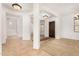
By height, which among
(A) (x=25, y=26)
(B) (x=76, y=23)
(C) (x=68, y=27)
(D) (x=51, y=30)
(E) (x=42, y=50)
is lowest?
(E) (x=42, y=50)

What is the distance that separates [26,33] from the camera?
6.51 m

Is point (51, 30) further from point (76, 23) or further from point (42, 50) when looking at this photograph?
point (42, 50)

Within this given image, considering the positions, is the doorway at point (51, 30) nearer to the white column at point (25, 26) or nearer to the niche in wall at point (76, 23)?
the niche in wall at point (76, 23)

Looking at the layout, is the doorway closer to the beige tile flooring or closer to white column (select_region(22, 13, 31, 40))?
white column (select_region(22, 13, 31, 40))

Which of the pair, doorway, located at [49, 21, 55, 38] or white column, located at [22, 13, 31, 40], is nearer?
white column, located at [22, 13, 31, 40]

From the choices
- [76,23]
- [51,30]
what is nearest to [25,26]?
[51,30]

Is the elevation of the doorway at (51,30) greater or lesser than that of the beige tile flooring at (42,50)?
greater

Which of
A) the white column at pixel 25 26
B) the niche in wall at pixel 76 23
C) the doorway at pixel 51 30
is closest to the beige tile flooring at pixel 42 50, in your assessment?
the white column at pixel 25 26

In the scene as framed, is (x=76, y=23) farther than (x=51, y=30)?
No

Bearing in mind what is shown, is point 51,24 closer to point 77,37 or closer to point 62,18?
point 62,18

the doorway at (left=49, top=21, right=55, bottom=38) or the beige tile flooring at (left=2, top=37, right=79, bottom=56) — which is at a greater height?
the doorway at (left=49, top=21, right=55, bottom=38)

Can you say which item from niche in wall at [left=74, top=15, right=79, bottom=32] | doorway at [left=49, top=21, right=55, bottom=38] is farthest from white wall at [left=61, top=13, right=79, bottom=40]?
doorway at [left=49, top=21, right=55, bottom=38]

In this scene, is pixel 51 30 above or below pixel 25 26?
below

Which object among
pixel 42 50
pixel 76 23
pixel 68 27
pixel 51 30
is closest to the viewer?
pixel 42 50
